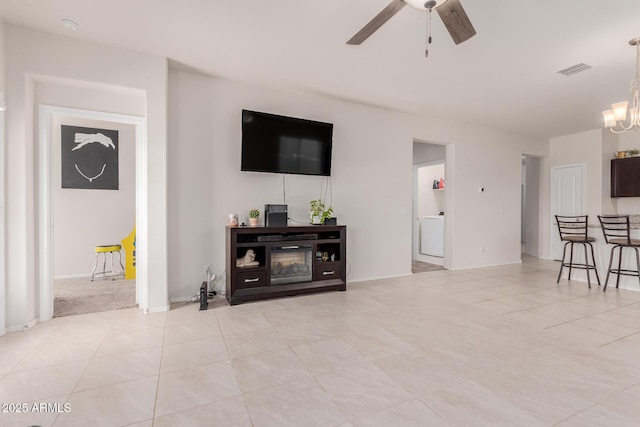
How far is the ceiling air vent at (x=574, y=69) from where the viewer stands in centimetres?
340

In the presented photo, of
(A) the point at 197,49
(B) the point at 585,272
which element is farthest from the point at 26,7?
(B) the point at 585,272

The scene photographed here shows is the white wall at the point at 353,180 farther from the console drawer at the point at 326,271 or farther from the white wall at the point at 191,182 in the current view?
the console drawer at the point at 326,271

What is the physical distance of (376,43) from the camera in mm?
2965

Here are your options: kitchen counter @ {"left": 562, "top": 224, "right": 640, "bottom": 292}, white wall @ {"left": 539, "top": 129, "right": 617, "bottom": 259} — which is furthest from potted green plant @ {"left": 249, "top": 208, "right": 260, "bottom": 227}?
white wall @ {"left": 539, "top": 129, "right": 617, "bottom": 259}

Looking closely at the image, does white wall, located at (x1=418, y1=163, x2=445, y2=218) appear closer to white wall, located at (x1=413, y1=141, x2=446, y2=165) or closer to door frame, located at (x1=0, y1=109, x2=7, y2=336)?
white wall, located at (x1=413, y1=141, x2=446, y2=165)

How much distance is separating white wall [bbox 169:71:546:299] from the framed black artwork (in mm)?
2153

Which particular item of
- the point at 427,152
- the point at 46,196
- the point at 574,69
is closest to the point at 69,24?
the point at 46,196

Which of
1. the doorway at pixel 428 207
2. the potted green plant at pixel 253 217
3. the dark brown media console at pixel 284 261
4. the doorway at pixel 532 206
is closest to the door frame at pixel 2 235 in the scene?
the dark brown media console at pixel 284 261

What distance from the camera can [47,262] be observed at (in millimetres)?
3008

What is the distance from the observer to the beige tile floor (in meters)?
1.66

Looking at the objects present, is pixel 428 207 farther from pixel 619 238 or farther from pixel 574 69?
pixel 574 69

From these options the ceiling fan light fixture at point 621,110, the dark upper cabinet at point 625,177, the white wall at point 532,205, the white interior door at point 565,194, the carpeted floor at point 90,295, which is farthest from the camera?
the white wall at point 532,205

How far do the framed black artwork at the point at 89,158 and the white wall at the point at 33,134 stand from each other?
2097 mm

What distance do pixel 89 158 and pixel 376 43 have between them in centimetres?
465
